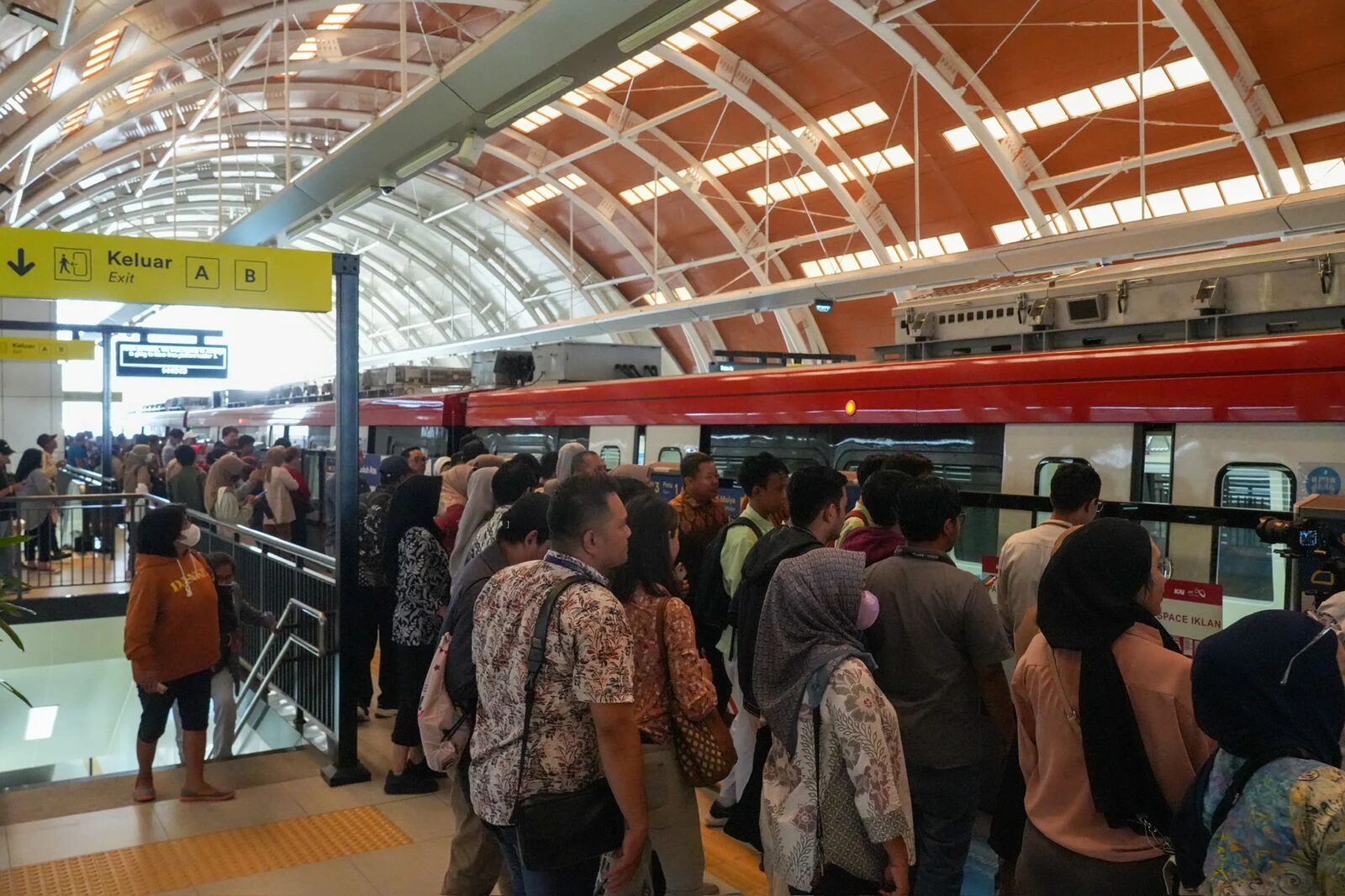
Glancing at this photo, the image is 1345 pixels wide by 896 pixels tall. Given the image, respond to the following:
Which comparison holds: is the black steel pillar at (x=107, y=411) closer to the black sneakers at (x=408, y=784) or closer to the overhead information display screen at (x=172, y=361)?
the overhead information display screen at (x=172, y=361)

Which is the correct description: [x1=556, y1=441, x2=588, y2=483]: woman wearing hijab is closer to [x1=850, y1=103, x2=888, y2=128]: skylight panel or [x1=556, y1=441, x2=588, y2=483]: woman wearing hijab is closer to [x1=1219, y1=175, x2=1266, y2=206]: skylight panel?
[x1=1219, y1=175, x2=1266, y2=206]: skylight panel

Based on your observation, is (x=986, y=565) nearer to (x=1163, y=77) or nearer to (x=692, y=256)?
(x=1163, y=77)

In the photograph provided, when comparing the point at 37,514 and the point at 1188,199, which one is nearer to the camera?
the point at 37,514

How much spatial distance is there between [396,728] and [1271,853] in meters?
4.83

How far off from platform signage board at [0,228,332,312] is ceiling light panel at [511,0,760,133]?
50.1ft

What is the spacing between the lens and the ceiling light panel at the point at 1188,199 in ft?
62.6

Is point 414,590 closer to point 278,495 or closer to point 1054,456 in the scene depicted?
point 1054,456

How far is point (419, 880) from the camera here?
5020 millimetres

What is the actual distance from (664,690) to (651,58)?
23.8 meters

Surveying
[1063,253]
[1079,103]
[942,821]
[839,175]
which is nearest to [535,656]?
[942,821]

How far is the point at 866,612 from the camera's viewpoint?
3234 millimetres

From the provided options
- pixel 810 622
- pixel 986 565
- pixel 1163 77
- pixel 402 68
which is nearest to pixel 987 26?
pixel 1163 77

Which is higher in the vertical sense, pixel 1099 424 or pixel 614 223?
pixel 614 223

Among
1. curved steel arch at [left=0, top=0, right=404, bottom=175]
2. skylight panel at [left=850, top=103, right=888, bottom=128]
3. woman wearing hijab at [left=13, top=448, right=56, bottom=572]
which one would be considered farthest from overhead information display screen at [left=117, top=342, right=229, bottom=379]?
skylight panel at [left=850, top=103, right=888, bottom=128]
